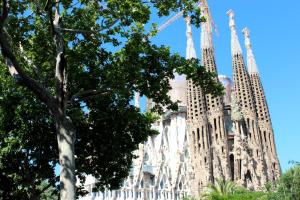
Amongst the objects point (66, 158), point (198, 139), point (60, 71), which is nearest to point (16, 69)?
point (60, 71)

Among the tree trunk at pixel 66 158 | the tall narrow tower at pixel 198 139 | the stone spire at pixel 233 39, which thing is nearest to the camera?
the tree trunk at pixel 66 158

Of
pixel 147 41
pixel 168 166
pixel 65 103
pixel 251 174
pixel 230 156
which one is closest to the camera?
pixel 65 103

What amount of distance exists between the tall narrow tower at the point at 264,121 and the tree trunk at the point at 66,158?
44.9 metres

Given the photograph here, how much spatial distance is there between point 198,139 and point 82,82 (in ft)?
136

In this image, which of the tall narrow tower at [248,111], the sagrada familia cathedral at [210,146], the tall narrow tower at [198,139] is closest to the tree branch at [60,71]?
the sagrada familia cathedral at [210,146]

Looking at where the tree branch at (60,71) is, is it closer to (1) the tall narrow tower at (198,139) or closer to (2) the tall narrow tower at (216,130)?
(2) the tall narrow tower at (216,130)

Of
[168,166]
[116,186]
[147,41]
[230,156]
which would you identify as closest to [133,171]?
[168,166]

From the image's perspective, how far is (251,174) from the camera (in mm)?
50000

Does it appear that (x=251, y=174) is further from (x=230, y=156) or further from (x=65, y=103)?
(x=65, y=103)

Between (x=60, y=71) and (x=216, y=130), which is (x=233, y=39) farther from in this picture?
(x=60, y=71)

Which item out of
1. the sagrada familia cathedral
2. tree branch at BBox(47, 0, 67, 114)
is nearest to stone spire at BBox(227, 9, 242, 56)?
the sagrada familia cathedral

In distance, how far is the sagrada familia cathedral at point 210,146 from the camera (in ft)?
166

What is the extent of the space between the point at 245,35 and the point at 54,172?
169 ft

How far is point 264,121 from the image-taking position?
55219 millimetres
